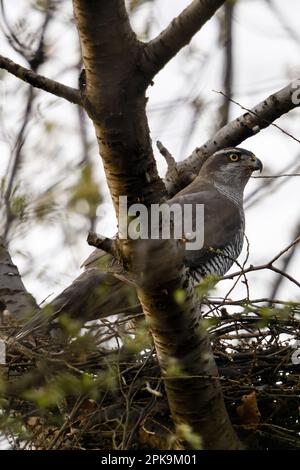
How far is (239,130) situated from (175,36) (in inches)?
114

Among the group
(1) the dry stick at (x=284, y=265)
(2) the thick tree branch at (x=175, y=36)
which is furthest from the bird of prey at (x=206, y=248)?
(2) the thick tree branch at (x=175, y=36)

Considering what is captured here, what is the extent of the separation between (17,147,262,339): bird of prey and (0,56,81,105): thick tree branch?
3.03 feet

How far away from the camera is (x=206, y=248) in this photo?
5.84 metres

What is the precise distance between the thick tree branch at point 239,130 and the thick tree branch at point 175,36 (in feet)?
7.69

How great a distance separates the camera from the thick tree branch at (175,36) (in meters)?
2.62

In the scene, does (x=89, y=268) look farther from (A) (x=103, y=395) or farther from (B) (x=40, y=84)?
(B) (x=40, y=84)

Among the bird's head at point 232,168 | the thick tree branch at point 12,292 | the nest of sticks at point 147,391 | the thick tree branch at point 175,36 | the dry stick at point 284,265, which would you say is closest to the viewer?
the thick tree branch at point 175,36

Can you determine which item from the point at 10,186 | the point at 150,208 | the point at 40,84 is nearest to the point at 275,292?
the point at 10,186

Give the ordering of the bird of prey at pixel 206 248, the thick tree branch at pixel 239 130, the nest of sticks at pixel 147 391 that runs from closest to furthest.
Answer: the nest of sticks at pixel 147 391 < the bird of prey at pixel 206 248 < the thick tree branch at pixel 239 130

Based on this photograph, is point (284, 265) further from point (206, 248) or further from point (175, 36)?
point (175, 36)

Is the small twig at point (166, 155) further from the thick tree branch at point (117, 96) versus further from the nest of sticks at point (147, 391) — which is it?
the thick tree branch at point (117, 96)

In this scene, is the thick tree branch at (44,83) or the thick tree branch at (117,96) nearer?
the thick tree branch at (117,96)

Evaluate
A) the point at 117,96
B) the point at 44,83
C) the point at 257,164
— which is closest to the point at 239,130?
the point at 257,164

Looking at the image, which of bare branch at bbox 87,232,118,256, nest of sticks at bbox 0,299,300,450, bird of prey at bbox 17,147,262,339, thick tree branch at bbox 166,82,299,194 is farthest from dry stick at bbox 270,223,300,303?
bare branch at bbox 87,232,118,256
